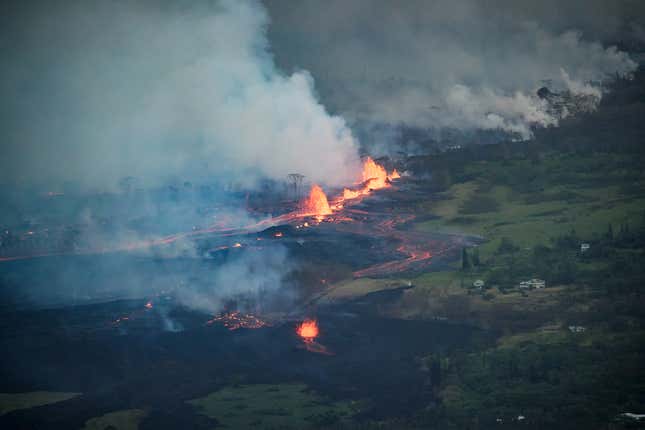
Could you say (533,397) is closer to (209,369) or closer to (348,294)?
(209,369)

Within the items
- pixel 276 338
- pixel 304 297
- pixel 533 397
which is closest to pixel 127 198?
pixel 304 297

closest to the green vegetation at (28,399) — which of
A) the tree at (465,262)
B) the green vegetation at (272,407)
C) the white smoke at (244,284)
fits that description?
the green vegetation at (272,407)

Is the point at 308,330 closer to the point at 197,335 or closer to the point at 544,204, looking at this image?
the point at 197,335

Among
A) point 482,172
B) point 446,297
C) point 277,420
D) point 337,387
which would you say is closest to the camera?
point 277,420

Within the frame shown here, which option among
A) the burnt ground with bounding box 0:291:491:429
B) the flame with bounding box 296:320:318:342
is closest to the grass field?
the flame with bounding box 296:320:318:342

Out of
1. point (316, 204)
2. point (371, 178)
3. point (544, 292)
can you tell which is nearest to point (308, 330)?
point (544, 292)
